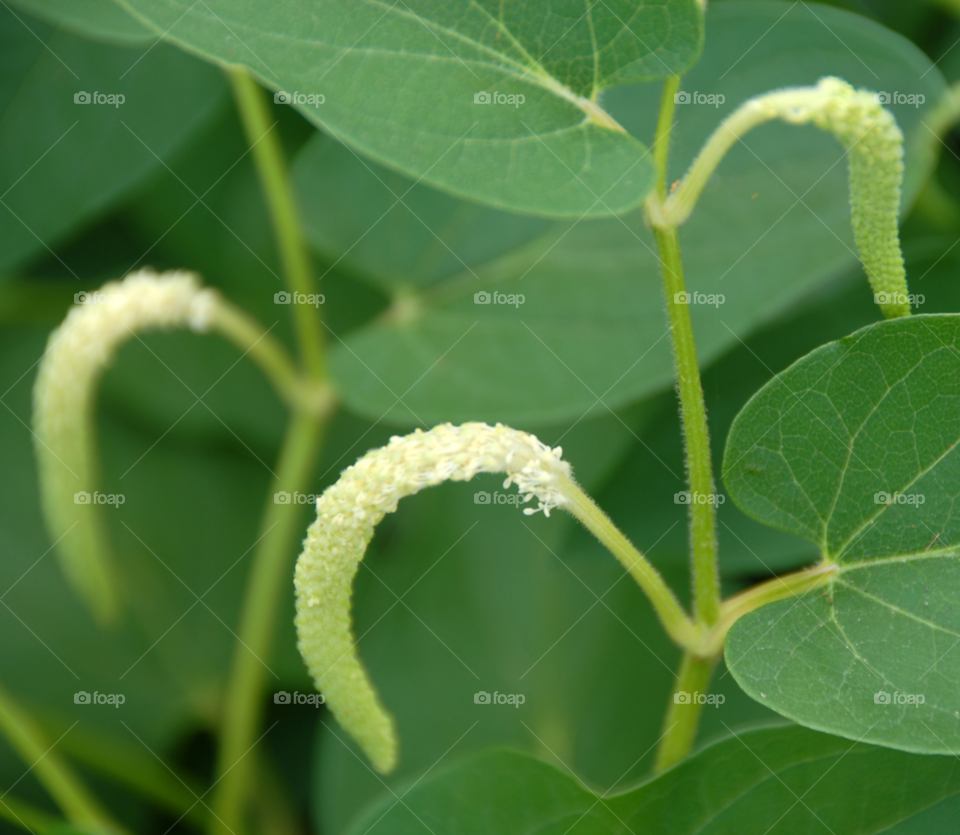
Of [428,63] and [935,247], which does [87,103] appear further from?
[935,247]

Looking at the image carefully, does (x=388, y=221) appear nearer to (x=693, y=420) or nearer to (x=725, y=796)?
(x=693, y=420)

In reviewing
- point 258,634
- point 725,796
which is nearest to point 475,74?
point 725,796

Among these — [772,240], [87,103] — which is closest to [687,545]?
[772,240]

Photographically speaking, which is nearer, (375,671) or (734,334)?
(734,334)

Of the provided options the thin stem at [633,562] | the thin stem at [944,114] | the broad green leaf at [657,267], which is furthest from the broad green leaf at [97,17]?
the thin stem at [944,114]

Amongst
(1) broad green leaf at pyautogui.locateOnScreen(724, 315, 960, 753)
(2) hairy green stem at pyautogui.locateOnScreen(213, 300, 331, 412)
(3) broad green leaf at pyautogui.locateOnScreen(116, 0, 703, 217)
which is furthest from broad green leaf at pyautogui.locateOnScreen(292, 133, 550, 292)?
(1) broad green leaf at pyautogui.locateOnScreen(724, 315, 960, 753)

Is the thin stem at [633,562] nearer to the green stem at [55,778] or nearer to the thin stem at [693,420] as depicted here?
the thin stem at [693,420]
